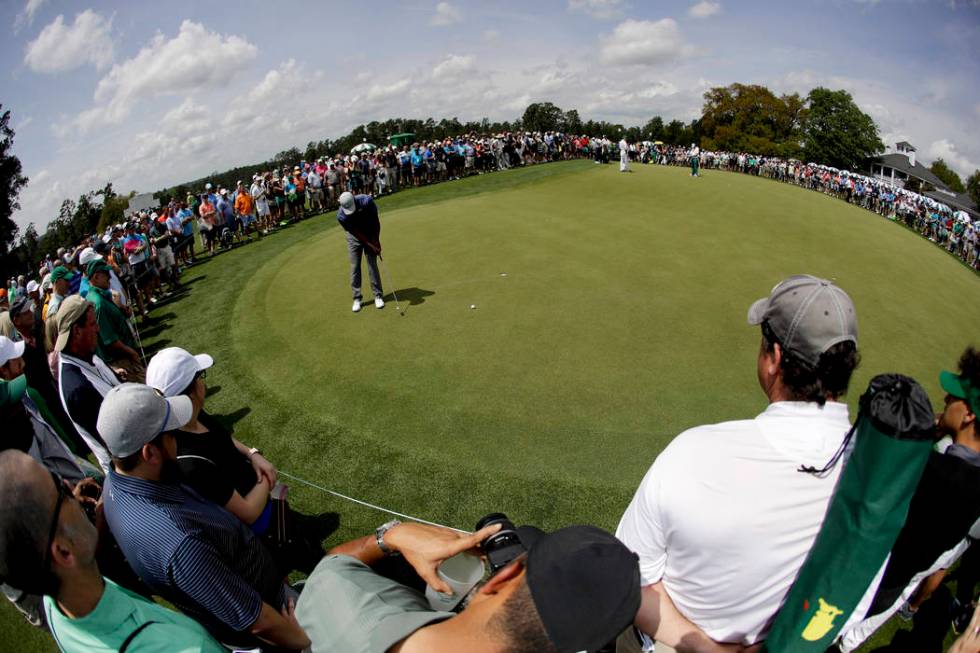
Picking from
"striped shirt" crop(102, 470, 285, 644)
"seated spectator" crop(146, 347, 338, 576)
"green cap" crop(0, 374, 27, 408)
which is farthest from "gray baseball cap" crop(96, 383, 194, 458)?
"green cap" crop(0, 374, 27, 408)

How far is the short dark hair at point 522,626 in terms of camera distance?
133cm

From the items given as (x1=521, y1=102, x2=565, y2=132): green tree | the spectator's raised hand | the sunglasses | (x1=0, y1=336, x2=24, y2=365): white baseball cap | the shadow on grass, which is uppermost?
(x1=521, y1=102, x2=565, y2=132): green tree

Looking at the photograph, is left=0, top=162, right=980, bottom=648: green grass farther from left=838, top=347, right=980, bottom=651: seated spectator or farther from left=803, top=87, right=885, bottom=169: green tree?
left=803, top=87, right=885, bottom=169: green tree

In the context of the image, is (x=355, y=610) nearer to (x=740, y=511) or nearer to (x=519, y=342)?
(x=740, y=511)

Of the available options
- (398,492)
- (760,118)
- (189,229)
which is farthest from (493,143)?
(760,118)

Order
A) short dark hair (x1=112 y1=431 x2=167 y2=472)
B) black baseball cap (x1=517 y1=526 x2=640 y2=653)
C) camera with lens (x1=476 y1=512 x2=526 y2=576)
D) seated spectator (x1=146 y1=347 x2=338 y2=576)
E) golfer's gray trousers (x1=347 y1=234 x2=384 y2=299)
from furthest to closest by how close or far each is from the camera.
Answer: golfer's gray trousers (x1=347 y1=234 x2=384 y2=299) < seated spectator (x1=146 y1=347 x2=338 y2=576) < short dark hair (x1=112 y1=431 x2=167 y2=472) < camera with lens (x1=476 y1=512 x2=526 y2=576) < black baseball cap (x1=517 y1=526 x2=640 y2=653)

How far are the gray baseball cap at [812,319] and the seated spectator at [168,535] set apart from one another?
2.41 m

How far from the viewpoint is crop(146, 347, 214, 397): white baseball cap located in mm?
3092

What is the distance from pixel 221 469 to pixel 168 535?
2.84 feet

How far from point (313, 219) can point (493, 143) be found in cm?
1014

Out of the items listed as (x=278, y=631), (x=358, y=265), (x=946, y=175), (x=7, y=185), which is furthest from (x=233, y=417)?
(x=946, y=175)

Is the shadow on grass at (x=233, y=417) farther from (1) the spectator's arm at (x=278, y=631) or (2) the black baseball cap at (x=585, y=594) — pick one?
(2) the black baseball cap at (x=585, y=594)

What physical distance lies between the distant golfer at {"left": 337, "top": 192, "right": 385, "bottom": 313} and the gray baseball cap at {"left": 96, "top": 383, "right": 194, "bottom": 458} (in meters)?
6.14

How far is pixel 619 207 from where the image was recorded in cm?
1495
